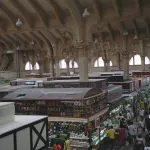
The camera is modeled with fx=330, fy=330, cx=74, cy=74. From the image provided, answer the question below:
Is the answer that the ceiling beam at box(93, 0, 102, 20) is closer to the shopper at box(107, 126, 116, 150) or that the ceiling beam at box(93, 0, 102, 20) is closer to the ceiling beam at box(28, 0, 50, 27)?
the ceiling beam at box(28, 0, 50, 27)

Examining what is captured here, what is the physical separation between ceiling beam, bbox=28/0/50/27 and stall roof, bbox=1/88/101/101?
5.51m

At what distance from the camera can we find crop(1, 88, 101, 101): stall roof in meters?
12.6

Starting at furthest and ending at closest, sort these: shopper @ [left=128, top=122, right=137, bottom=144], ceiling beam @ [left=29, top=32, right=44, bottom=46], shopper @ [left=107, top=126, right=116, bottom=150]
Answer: ceiling beam @ [left=29, top=32, right=44, bottom=46]
shopper @ [left=128, top=122, right=137, bottom=144]
shopper @ [left=107, top=126, right=116, bottom=150]

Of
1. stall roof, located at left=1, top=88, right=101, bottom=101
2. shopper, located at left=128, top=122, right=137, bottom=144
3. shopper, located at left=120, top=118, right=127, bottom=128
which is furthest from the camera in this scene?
shopper, located at left=120, top=118, right=127, bottom=128

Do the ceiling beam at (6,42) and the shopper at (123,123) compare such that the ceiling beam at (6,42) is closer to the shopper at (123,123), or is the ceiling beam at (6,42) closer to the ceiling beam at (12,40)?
the ceiling beam at (12,40)

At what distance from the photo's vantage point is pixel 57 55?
92.2 ft

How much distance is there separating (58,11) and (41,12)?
111cm

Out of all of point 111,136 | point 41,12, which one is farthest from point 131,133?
point 41,12

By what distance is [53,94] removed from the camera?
13172 mm

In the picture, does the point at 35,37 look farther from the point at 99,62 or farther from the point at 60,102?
the point at 60,102

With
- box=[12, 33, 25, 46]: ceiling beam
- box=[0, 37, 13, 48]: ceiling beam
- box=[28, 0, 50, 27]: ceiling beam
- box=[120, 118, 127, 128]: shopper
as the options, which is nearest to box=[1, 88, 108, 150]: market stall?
box=[120, 118, 127, 128]: shopper

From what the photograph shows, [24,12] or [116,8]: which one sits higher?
[24,12]

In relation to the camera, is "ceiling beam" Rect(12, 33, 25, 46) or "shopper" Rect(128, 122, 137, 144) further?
"ceiling beam" Rect(12, 33, 25, 46)

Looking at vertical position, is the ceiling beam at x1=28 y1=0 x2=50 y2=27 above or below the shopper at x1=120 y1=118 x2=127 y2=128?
above
